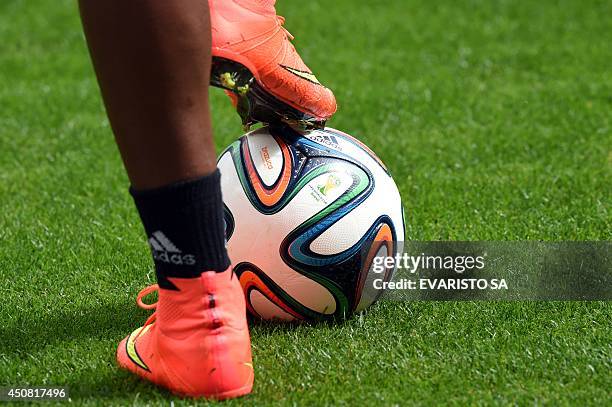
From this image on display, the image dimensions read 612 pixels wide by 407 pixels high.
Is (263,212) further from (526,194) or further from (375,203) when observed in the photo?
(526,194)

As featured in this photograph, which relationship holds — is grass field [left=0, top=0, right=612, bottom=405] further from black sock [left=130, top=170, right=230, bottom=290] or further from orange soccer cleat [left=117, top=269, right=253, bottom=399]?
black sock [left=130, top=170, right=230, bottom=290]

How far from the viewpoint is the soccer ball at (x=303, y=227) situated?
2.95 metres

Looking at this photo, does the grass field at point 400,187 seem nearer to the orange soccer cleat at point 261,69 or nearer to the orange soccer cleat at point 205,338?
the orange soccer cleat at point 205,338

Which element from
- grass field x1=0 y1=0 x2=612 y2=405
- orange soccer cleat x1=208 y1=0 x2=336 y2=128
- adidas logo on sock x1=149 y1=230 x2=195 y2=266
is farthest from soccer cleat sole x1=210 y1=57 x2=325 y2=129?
grass field x1=0 y1=0 x2=612 y2=405

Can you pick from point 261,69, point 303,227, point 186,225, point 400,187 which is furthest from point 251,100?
point 400,187

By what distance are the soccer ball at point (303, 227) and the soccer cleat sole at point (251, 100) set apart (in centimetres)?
6

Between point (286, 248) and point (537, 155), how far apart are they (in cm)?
224

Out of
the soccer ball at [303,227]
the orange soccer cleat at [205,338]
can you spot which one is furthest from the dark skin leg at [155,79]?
the soccer ball at [303,227]

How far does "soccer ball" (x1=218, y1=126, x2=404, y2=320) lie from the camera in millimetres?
2945

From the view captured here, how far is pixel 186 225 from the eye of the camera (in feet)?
7.89

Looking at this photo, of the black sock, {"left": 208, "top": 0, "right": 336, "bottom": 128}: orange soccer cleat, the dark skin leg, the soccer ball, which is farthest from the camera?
the soccer ball

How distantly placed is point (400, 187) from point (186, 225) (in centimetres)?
221

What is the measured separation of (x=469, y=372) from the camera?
2.65 metres

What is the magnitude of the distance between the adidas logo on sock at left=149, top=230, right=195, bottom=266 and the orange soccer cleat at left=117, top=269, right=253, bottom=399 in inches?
1.8
